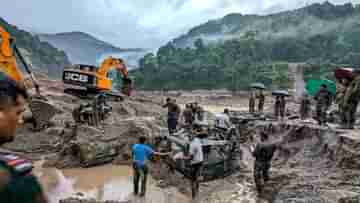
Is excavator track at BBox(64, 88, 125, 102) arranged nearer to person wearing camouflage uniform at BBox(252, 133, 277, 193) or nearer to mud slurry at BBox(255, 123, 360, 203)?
mud slurry at BBox(255, 123, 360, 203)

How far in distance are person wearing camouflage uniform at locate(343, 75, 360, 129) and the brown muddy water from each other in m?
4.79

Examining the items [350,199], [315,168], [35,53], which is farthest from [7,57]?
[35,53]

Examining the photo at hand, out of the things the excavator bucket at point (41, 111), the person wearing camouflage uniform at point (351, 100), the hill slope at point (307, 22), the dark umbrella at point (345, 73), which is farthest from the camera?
the hill slope at point (307, 22)

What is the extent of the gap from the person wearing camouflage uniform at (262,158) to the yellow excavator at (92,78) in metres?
11.1

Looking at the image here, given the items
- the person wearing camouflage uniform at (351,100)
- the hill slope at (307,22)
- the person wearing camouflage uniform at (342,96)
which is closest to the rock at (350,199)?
the person wearing camouflage uniform at (351,100)

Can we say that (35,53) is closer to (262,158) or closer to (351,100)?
(351,100)

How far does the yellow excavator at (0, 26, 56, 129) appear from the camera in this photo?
11797 millimetres

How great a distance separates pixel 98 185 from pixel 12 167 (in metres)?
7.76

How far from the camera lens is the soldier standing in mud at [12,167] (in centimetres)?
108

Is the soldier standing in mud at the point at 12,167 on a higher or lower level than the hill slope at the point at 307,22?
lower

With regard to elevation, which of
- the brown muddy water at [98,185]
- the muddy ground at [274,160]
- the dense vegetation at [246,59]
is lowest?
the brown muddy water at [98,185]

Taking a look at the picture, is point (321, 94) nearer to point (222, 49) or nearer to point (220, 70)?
point (220, 70)

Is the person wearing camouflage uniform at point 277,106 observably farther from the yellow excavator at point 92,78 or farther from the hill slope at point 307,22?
the hill slope at point 307,22

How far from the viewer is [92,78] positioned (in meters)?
16.8
